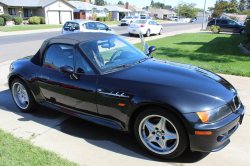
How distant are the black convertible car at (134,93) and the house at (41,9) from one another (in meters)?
40.9

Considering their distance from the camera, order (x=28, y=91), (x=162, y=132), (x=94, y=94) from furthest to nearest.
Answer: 1. (x=28, y=91)
2. (x=94, y=94)
3. (x=162, y=132)

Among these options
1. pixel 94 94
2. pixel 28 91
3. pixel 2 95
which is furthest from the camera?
pixel 2 95

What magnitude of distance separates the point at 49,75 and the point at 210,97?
2602 mm

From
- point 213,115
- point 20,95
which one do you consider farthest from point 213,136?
point 20,95

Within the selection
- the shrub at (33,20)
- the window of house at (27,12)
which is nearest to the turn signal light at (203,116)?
the shrub at (33,20)

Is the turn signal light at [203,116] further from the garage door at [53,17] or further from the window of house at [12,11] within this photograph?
the window of house at [12,11]

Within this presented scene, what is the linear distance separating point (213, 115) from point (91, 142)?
1.85 m

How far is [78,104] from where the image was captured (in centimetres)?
348

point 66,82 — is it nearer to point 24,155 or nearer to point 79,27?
point 24,155

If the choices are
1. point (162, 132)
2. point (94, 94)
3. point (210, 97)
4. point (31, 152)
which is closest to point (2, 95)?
point (31, 152)

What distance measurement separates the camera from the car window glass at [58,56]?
145 inches

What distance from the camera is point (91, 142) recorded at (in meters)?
3.41

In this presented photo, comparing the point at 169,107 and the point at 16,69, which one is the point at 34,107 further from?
the point at 169,107

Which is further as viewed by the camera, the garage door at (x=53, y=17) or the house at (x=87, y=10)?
the house at (x=87, y=10)
